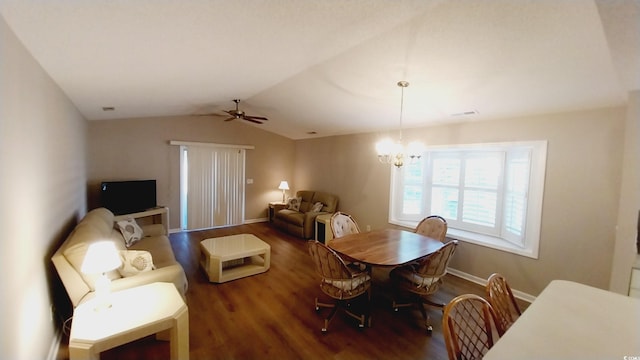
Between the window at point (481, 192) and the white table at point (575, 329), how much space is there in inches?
81.0

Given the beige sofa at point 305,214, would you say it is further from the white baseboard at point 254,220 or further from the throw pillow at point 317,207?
the white baseboard at point 254,220

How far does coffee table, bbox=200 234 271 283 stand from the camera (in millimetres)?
3410

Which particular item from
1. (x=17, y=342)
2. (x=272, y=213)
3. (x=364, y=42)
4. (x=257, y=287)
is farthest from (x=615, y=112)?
(x=272, y=213)

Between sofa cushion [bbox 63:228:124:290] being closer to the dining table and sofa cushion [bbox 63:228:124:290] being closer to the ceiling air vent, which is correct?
the dining table

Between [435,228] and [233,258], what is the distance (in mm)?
2824

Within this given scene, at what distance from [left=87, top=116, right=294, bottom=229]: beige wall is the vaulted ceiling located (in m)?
2.01

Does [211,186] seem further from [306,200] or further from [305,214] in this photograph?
[305,214]

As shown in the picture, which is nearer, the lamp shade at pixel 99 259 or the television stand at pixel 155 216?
the lamp shade at pixel 99 259

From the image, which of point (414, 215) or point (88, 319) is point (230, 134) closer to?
point (414, 215)

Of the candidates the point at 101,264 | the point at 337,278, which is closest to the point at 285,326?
the point at 337,278

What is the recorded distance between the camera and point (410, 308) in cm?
292

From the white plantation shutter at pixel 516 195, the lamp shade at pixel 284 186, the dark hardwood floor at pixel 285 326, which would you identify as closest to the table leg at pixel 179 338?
the dark hardwood floor at pixel 285 326

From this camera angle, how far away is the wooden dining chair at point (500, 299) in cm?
149

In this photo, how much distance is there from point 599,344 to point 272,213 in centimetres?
635
